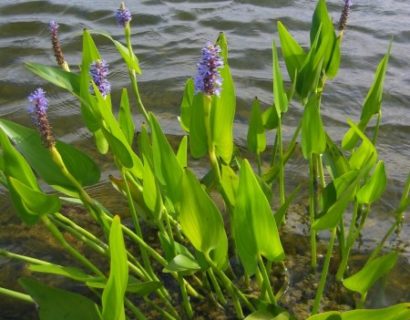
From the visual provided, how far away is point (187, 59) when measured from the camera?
3.52 meters

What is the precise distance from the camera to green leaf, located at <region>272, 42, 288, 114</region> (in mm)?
1473

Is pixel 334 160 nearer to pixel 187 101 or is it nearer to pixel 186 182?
pixel 187 101

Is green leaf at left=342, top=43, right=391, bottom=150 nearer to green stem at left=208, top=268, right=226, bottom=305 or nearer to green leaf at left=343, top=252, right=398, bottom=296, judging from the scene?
green leaf at left=343, top=252, right=398, bottom=296

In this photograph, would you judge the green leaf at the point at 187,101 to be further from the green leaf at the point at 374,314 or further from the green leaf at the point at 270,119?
the green leaf at the point at 374,314

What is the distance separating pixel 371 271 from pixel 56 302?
675mm

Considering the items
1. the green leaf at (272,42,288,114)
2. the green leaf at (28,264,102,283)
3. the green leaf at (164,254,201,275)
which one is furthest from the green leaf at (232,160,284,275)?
the green leaf at (272,42,288,114)

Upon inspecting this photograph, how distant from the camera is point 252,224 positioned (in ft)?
3.82

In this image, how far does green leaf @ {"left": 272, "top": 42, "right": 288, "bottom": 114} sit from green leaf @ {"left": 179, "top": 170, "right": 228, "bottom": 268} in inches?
18.3

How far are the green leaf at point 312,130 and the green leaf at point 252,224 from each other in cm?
34

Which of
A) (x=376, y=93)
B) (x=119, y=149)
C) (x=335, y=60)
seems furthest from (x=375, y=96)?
(x=119, y=149)

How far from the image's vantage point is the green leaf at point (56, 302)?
1150mm

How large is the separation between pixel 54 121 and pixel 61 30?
4.38 feet

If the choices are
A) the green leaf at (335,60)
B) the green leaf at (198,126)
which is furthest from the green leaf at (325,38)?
the green leaf at (198,126)

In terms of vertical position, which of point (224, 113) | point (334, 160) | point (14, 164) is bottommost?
point (334, 160)
